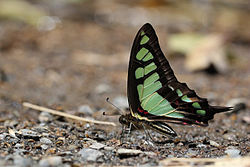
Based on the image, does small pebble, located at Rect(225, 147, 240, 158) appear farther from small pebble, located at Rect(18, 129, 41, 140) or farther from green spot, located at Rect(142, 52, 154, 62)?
small pebble, located at Rect(18, 129, 41, 140)

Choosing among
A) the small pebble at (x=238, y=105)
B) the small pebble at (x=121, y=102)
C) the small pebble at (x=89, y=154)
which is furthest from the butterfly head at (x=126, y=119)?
the small pebble at (x=238, y=105)

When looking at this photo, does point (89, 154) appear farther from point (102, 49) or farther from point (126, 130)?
point (102, 49)

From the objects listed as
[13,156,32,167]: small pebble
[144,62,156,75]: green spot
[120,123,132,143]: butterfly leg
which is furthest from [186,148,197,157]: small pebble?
[13,156,32,167]: small pebble

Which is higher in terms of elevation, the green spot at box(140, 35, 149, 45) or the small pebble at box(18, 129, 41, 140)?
the green spot at box(140, 35, 149, 45)

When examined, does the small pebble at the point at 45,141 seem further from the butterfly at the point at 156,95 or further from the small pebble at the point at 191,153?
the small pebble at the point at 191,153

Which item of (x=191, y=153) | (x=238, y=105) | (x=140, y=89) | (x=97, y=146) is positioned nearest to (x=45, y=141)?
(x=97, y=146)

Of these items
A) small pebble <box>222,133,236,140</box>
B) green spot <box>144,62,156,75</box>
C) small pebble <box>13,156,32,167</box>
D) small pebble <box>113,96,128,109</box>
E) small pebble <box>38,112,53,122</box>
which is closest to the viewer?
small pebble <box>13,156,32,167</box>

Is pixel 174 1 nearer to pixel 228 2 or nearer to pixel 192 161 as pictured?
pixel 228 2
